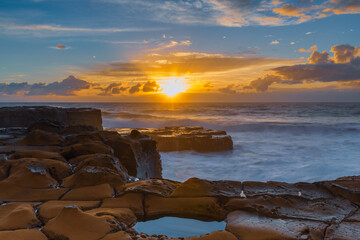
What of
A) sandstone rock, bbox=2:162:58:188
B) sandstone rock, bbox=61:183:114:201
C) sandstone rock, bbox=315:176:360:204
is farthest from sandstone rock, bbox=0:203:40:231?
sandstone rock, bbox=315:176:360:204

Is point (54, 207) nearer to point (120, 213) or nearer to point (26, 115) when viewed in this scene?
point (120, 213)

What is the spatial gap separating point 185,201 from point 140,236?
680 mm

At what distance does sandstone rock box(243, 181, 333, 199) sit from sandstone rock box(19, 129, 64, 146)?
2993 mm

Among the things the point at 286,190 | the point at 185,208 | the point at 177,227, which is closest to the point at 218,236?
the point at 177,227

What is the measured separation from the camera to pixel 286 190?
2789 mm

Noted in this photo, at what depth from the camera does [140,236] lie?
1.88 meters

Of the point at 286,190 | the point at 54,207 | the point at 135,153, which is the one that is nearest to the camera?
A: the point at 54,207

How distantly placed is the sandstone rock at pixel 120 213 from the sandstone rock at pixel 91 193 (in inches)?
12.3

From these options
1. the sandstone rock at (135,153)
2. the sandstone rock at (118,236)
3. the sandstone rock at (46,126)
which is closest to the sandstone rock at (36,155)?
the sandstone rock at (135,153)

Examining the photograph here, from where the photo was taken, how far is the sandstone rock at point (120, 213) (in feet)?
6.95

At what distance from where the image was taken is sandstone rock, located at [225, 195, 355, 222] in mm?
2232

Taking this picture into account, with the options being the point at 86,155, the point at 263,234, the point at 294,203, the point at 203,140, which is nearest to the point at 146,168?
the point at 86,155

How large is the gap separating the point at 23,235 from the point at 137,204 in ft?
2.93

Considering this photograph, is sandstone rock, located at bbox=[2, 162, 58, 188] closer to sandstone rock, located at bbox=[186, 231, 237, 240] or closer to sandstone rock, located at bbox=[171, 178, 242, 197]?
sandstone rock, located at bbox=[171, 178, 242, 197]
